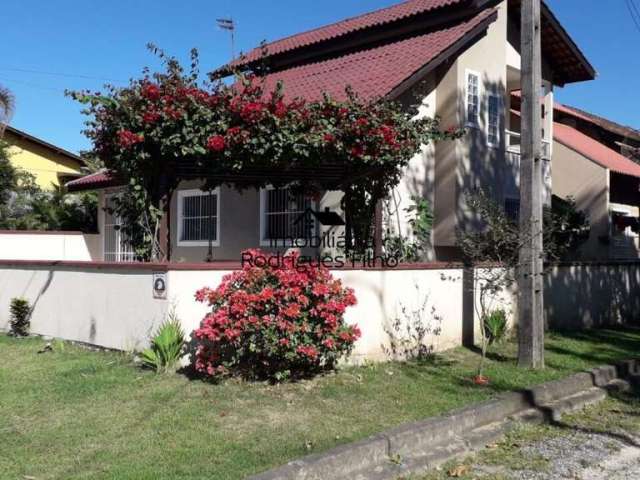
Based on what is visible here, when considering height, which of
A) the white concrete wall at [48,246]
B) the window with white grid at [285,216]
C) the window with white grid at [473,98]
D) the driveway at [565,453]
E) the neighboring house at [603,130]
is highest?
the neighboring house at [603,130]

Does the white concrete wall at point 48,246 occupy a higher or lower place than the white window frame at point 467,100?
lower

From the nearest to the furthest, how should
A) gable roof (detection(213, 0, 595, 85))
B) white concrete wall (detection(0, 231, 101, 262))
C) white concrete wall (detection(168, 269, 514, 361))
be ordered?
white concrete wall (detection(168, 269, 514, 361)) < gable roof (detection(213, 0, 595, 85)) < white concrete wall (detection(0, 231, 101, 262))

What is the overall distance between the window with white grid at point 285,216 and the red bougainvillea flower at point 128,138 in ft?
11.6

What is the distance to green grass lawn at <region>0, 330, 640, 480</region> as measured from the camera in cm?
477

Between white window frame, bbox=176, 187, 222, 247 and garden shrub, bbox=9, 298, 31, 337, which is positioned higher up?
white window frame, bbox=176, 187, 222, 247

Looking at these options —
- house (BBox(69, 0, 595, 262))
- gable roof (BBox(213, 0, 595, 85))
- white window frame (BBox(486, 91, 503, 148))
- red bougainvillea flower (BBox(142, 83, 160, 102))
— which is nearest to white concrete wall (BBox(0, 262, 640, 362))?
red bougainvillea flower (BBox(142, 83, 160, 102))

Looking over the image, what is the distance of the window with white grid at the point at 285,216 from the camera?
1142cm

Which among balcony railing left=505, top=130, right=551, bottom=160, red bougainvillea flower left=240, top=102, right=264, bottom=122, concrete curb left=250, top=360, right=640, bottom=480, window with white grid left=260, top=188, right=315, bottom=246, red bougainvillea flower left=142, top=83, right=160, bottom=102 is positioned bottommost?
concrete curb left=250, top=360, right=640, bottom=480

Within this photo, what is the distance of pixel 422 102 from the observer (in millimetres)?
11461

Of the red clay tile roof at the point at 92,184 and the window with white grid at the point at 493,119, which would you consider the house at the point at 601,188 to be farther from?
the red clay tile roof at the point at 92,184

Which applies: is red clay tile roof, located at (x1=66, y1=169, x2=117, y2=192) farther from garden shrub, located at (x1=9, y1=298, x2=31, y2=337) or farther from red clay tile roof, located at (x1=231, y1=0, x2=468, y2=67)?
garden shrub, located at (x1=9, y1=298, x2=31, y2=337)

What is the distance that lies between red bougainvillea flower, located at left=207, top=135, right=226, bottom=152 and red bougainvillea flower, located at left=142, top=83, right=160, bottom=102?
2.87 feet

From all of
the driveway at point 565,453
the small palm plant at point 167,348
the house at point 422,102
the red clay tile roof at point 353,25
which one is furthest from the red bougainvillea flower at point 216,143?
the red clay tile roof at point 353,25

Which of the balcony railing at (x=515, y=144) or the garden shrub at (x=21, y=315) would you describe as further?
the balcony railing at (x=515, y=144)
